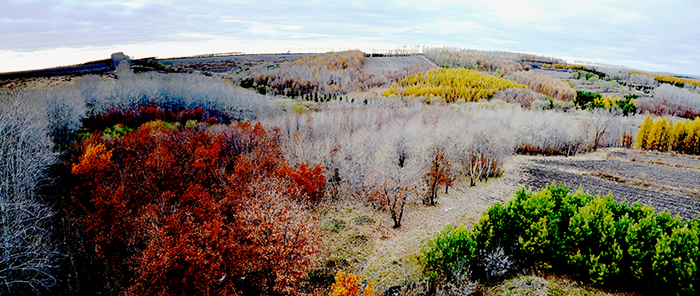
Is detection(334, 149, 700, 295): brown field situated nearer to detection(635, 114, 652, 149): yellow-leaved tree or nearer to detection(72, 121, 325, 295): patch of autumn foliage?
detection(72, 121, 325, 295): patch of autumn foliage

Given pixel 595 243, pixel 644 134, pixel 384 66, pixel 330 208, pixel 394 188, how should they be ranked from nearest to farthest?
pixel 595 243
pixel 394 188
pixel 330 208
pixel 644 134
pixel 384 66

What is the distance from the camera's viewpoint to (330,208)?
2839 cm

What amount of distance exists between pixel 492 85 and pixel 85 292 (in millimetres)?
89283

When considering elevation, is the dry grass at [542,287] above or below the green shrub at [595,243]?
below

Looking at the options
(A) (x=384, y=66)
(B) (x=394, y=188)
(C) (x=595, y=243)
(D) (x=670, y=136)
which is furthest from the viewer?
(A) (x=384, y=66)

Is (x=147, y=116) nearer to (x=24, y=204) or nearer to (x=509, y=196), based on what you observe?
(x=24, y=204)

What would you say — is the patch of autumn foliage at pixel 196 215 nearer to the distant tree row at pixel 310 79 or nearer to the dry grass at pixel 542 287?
the dry grass at pixel 542 287

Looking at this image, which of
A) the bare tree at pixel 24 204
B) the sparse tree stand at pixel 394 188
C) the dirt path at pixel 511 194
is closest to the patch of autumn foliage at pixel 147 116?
the bare tree at pixel 24 204

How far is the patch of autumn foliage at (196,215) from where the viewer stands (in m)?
17.4

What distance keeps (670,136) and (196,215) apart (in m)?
62.7

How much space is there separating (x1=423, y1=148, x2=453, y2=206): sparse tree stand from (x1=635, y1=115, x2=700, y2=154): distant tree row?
39238mm

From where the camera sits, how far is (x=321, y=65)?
109 metres

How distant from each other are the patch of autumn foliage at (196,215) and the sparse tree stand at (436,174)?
33.6ft

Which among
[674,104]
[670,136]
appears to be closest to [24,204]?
[670,136]
